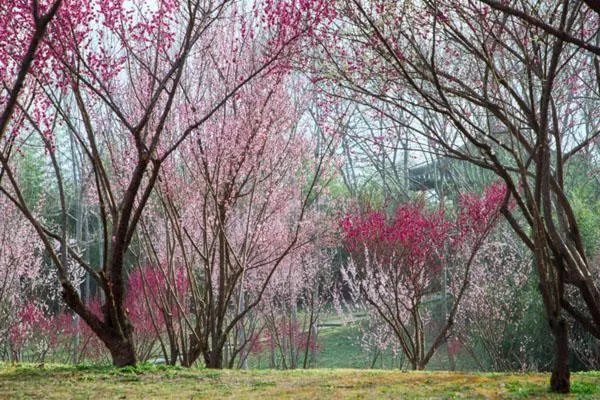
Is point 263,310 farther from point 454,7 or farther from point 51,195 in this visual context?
point 51,195

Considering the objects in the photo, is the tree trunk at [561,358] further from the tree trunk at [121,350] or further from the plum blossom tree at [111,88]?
the tree trunk at [121,350]

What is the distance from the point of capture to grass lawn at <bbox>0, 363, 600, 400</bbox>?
13.4ft

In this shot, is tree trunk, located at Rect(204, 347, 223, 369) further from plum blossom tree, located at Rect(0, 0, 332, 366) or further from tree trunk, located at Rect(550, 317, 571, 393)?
tree trunk, located at Rect(550, 317, 571, 393)

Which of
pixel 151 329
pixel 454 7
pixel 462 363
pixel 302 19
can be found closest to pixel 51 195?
pixel 151 329

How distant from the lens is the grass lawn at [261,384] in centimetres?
407

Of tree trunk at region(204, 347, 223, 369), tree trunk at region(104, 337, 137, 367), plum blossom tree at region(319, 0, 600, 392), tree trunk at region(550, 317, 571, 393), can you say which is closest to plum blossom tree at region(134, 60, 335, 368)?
tree trunk at region(204, 347, 223, 369)

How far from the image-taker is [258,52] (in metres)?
7.35

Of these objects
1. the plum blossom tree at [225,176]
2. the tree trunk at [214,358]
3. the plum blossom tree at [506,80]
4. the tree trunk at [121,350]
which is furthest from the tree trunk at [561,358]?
the tree trunk at [214,358]

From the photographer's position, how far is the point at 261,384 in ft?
15.3

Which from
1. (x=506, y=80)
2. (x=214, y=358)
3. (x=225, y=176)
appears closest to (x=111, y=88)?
(x=225, y=176)

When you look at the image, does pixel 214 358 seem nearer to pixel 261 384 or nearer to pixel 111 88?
pixel 261 384

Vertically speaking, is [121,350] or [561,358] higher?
[121,350]

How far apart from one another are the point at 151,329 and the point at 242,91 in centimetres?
676

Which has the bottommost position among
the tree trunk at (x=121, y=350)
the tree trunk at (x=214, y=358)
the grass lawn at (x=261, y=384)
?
the grass lawn at (x=261, y=384)
